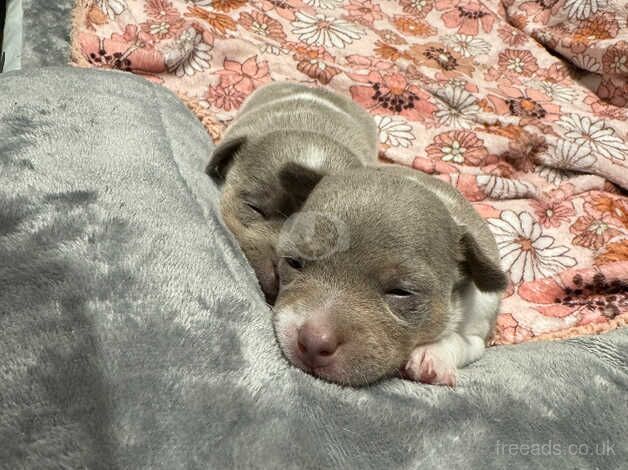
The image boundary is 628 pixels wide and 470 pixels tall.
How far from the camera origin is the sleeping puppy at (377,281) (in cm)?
194

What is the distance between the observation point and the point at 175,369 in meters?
1.53

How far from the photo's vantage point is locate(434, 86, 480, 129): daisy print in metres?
4.93

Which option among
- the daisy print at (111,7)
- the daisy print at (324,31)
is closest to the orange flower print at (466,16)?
the daisy print at (324,31)

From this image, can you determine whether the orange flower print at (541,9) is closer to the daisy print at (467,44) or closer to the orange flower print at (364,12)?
the daisy print at (467,44)

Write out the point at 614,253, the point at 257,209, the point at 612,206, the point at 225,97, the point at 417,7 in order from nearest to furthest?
the point at 257,209 < the point at 614,253 < the point at 612,206 < the point at 225,97 < the point at 417,7

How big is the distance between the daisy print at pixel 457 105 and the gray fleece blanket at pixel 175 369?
2.96 metres

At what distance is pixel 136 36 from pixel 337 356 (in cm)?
358

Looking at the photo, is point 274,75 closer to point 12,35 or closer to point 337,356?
point 12,35

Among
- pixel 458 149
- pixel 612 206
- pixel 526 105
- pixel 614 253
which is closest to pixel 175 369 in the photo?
pixel 614 253

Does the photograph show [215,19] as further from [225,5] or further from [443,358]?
[443,358]

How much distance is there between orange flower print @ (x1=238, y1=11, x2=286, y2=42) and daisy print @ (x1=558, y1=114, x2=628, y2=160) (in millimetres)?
2676

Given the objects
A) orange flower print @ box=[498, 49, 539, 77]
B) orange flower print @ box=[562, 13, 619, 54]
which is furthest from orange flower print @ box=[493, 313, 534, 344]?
orange flower print @ box=[562, 13, 619, 54]

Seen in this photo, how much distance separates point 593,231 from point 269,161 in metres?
2.44

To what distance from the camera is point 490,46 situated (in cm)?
612
